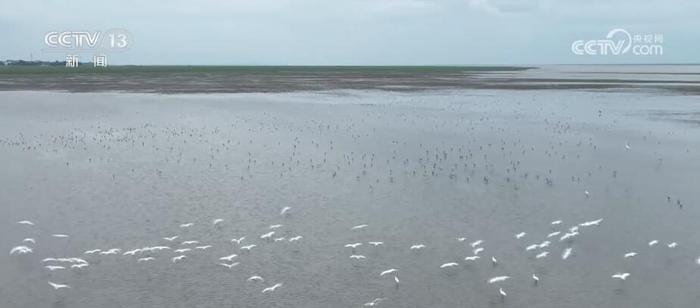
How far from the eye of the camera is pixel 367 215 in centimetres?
2450

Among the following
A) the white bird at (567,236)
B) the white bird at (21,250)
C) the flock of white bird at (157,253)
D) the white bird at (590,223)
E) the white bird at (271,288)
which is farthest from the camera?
the white bird at (590,223)

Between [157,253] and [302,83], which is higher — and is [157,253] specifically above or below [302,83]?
below

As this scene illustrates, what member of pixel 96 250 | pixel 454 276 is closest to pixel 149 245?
pixel 96 250

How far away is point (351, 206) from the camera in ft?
84.7

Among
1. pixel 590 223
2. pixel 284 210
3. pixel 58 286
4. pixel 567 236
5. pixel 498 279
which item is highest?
pixel 590 223

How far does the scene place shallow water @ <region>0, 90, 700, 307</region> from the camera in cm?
1773

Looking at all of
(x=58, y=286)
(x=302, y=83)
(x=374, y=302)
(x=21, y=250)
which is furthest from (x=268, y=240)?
(x=302, y=83)

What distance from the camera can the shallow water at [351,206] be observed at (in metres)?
17.7

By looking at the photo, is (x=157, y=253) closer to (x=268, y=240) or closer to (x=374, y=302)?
(x=268, y=240)

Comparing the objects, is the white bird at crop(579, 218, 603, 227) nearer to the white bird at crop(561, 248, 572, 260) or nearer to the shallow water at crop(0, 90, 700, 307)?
the shallow water at crop(0, 90, 700, 307)

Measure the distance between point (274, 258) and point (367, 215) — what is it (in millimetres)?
5347

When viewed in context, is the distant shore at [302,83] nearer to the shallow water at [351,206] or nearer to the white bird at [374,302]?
the shallow water at [351,206]

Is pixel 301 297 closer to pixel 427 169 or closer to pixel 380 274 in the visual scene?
pixel 380 274

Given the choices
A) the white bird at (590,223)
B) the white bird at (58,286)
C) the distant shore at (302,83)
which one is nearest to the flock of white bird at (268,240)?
the white bird at (58,286)
